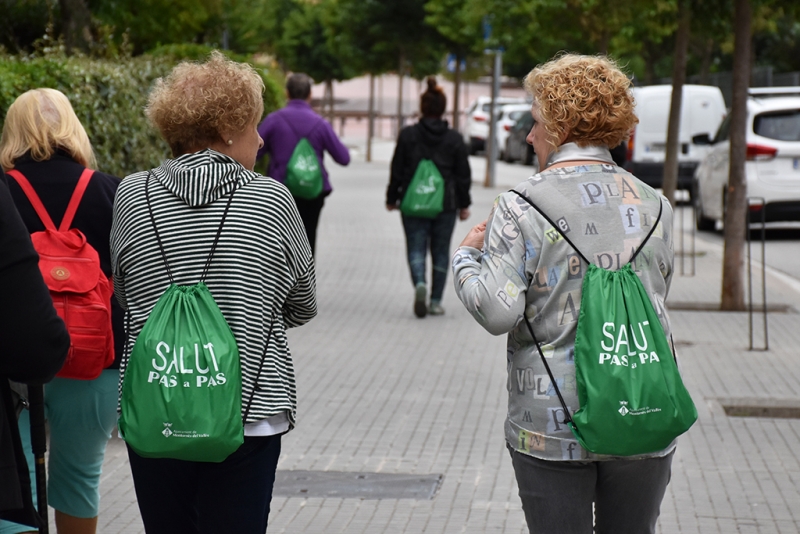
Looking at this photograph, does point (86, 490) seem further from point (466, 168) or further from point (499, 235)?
point (466, 168)

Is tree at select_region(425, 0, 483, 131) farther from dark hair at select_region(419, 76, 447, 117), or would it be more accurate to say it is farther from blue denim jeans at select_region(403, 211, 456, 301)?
blue denim jeans at select_region(403, 211, 456, 301)

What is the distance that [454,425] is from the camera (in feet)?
21.5

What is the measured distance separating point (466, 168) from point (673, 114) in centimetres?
400

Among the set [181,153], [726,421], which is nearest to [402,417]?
[726,421]

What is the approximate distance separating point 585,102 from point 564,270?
0.41 m

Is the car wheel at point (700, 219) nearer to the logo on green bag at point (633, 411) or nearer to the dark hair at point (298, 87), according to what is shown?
the dark hair at point (298, 87)

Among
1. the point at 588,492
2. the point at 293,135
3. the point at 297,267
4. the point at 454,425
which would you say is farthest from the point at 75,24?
the point at 588,492

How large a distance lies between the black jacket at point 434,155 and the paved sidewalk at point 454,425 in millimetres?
1096

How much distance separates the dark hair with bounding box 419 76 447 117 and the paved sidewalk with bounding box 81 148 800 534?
1.68 meters

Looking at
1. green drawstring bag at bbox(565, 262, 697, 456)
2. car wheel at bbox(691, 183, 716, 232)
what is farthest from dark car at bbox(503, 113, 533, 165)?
green drawstring bag at bbox(565, 262, 697, 456)

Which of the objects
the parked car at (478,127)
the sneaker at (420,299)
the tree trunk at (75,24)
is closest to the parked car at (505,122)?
the parked car at (478,127)

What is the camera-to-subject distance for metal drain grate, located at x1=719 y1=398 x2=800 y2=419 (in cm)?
684

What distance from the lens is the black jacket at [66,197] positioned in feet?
12.5

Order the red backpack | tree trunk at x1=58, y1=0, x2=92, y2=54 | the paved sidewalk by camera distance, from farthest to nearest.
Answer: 1. tree trunk at x1=58, y1=0, x2=92, y2=54
2. the paved sidewalk
3. the red backpack
